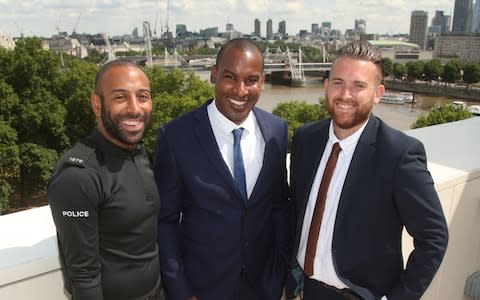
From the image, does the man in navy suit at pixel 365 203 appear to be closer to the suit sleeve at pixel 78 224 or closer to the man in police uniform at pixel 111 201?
the man in police uniform at pixel 111 201

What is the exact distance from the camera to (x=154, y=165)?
2.09 metres

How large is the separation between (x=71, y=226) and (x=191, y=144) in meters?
0.73

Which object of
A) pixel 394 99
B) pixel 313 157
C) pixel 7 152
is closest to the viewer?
pixel 313 157

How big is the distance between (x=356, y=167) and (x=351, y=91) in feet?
1.13

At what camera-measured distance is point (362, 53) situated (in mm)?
1896

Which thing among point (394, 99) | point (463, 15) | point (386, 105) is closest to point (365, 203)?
point (386, 105)

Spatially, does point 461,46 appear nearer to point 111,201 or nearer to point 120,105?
point 120,105

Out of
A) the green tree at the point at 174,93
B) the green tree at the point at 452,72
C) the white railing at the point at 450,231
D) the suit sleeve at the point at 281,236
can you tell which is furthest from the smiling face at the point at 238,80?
the green tree at the point at 452,72

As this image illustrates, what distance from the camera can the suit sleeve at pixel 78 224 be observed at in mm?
1568

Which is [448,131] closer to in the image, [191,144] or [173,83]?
[191,144]

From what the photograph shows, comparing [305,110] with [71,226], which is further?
[305,110]

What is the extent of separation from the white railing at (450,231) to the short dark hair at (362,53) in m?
1.27

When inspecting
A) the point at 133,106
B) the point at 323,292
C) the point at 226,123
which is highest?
the point at 133,106

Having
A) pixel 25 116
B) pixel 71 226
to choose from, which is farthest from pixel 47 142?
pixel 71 226
